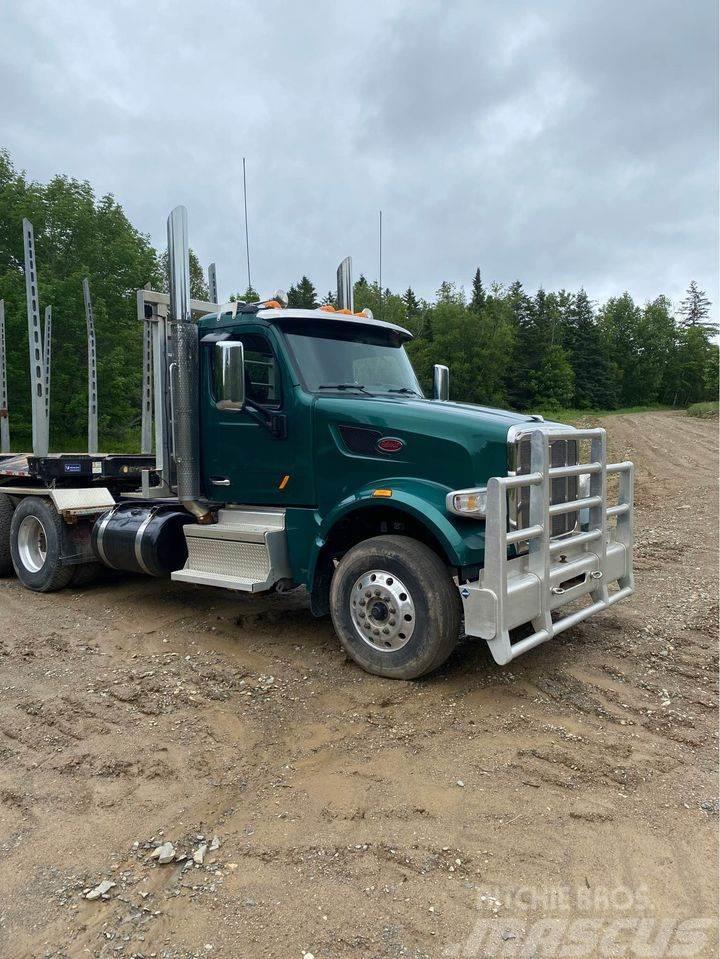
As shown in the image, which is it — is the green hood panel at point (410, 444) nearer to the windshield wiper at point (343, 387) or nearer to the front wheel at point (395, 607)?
the windshield wiper at point (343, 387)

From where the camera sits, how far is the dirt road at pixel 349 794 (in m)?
2.62

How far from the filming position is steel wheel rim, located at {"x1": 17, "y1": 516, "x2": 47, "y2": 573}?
790 cm

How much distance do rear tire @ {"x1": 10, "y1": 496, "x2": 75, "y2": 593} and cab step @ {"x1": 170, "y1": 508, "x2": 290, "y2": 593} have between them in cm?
206

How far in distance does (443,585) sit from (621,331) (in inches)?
3392

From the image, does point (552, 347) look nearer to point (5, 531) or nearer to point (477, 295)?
point (477, 295)

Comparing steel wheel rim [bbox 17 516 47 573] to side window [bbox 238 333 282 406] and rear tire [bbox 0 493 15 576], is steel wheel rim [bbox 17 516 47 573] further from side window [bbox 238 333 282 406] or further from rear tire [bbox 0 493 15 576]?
side window [bbox 238 333 282 406]

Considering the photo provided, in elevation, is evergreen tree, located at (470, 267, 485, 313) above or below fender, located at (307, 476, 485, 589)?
above

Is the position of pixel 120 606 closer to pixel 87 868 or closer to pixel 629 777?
pixel 87 868

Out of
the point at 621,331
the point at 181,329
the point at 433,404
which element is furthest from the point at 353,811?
the point at 621,331

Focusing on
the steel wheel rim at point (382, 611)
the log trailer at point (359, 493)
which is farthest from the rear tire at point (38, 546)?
the steel wheel rim at point (382, 611)

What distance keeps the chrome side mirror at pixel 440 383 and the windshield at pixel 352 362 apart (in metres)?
0.52

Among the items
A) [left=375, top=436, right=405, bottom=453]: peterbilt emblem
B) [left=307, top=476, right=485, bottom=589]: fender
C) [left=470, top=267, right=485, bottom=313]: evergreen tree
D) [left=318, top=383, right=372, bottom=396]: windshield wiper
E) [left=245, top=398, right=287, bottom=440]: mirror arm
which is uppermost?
[left=470, top=267, right=485, bottom=313]: evergreen tree

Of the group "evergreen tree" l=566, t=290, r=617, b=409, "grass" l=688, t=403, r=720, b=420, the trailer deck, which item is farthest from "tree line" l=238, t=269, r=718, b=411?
the trailer deck

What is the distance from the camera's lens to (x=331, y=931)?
2561mm
